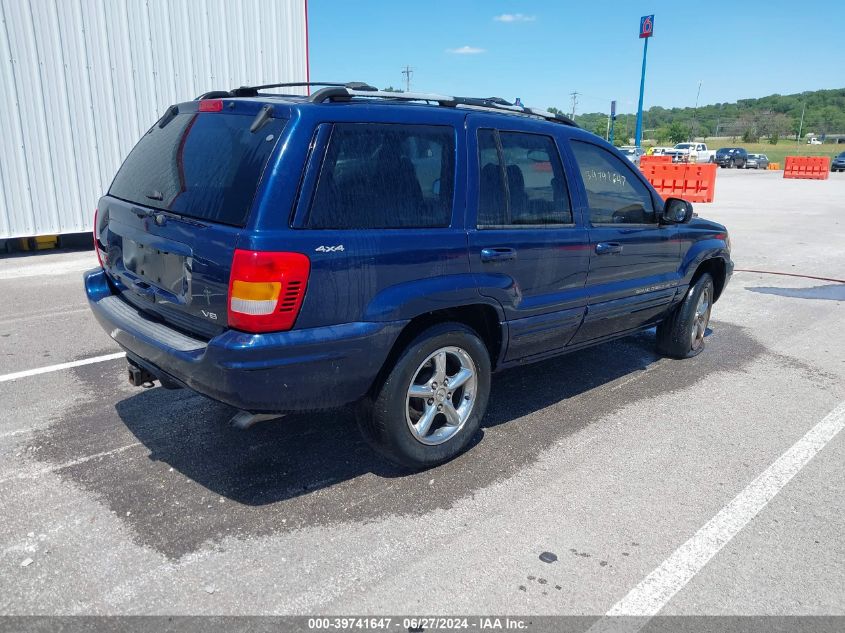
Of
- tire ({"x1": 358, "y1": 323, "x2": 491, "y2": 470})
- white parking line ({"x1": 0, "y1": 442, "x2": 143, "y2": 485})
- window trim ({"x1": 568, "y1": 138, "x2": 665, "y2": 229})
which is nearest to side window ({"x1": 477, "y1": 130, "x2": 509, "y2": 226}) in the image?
tire ({"x1": 358, "y1": 323, "x2": 491, "y2": 470})

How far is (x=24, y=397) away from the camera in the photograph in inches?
178

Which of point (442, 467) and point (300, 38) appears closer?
point (442, 467)

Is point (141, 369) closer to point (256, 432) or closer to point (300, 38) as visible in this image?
point (256, 432)

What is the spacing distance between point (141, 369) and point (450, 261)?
5.75 ft

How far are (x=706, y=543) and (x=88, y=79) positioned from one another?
32.8ft

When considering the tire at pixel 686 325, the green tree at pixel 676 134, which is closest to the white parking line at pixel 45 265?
the tire at pixel 686 325

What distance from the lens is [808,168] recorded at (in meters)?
36.5

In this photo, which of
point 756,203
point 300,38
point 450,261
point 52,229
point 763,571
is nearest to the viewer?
point 763,571

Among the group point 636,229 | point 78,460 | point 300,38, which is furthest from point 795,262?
point 78,460

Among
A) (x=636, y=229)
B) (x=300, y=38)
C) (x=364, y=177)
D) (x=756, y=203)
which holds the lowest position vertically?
(x=756, y=203)

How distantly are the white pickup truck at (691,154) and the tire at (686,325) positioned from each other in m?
41.8

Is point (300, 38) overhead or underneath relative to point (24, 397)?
overhead

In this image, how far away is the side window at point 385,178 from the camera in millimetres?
3088

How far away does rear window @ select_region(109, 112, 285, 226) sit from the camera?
3.03m
